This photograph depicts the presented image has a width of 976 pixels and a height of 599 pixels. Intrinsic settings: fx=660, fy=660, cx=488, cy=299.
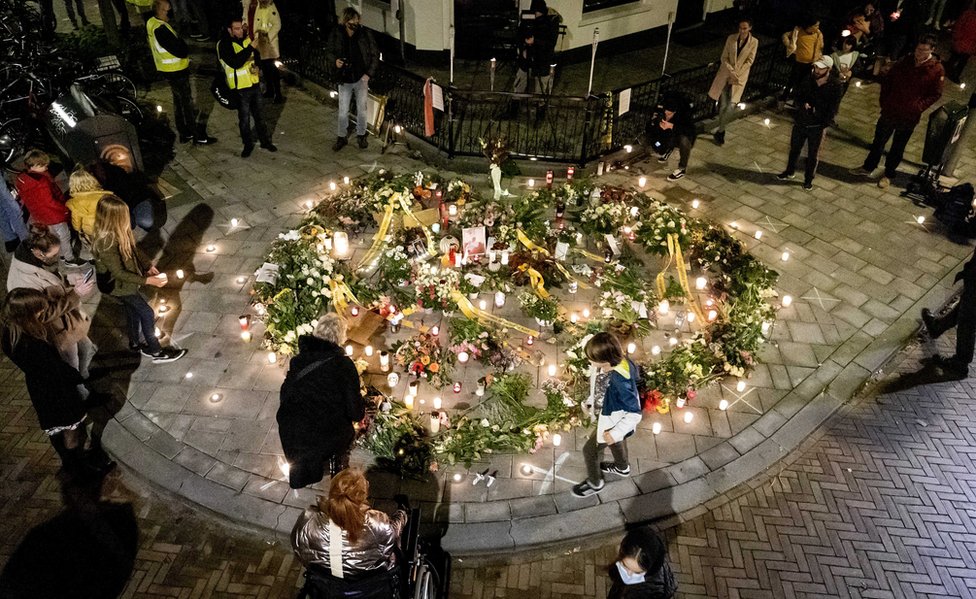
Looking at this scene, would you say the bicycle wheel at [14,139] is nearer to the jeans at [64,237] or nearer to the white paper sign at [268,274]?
the jeans at [64,237]

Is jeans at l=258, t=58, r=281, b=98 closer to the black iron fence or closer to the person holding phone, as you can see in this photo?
the black iron fence

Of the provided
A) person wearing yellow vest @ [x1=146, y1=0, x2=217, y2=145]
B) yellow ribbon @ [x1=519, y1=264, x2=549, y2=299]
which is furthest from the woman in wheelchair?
person wearing yellow vest @ [x1=146, y1=0, x2=217, y2=145]

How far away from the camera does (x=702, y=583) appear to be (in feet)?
17.8

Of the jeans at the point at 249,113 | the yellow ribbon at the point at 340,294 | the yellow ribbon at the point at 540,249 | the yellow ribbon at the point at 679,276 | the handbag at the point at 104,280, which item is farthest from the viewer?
the jeans at the point at 249,113

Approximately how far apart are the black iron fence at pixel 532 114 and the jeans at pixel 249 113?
208 cm

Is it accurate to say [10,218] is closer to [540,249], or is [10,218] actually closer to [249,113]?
[249,113]

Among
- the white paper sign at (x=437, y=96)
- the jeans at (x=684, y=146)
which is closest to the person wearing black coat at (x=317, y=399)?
the white paper sign at (x=437, y=96)

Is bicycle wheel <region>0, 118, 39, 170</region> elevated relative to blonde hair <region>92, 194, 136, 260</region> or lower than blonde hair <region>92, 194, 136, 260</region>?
lower

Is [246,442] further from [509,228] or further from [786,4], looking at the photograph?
[786,4]

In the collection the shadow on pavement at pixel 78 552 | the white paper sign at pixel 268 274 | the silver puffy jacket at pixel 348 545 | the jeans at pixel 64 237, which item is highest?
the silver puffy jacket at pixel 348 545

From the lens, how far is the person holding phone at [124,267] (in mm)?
6039

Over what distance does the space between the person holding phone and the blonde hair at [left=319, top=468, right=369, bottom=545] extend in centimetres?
375

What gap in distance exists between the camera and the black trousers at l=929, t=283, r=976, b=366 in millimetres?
7117

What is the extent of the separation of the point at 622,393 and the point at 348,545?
7.98 ft
